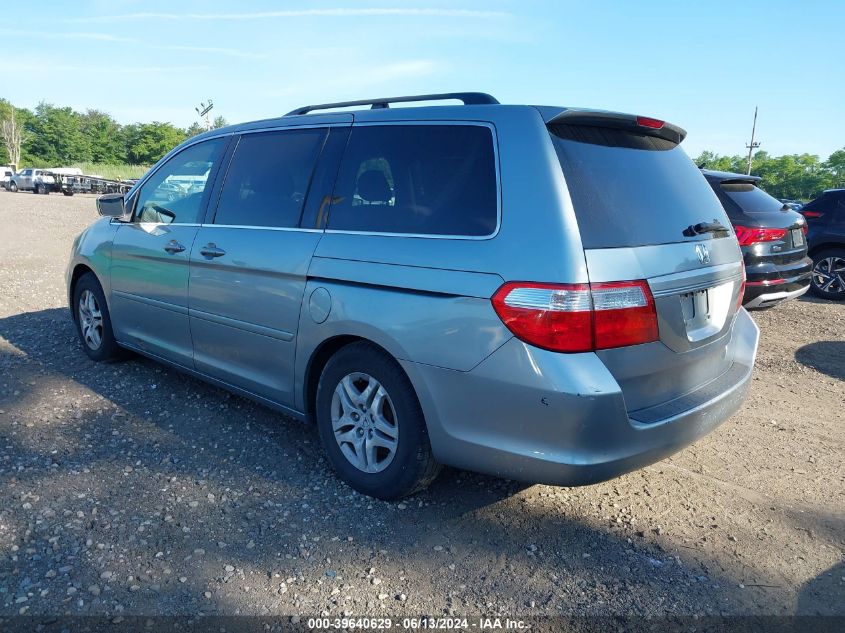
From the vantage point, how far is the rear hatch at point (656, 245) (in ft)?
8.45

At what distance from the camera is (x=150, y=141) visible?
3625 inches

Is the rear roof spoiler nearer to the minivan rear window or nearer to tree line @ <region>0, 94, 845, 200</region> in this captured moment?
the minivan rear window

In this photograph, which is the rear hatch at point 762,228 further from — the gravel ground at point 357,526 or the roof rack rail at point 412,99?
→ the roof rack rail at point 412,99

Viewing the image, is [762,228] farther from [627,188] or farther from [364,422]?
[364,422]

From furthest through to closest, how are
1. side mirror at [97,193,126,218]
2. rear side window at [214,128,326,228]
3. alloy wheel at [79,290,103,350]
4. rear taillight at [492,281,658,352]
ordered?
alloy wheel at [79,290,103,350] < side mirror at [97,193,126,218] < rear side window at [214,128,326,228] < rear taillight at [492,281,658,352]

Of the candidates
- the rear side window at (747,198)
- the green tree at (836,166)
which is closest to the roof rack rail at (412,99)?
the rear side window at (747,198)

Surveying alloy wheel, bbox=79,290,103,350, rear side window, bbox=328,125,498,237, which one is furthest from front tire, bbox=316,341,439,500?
alloy wheel, bbox=79,290,103,350

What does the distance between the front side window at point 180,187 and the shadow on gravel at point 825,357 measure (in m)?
5.14

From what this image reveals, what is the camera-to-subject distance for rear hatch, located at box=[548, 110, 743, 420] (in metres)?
2.57

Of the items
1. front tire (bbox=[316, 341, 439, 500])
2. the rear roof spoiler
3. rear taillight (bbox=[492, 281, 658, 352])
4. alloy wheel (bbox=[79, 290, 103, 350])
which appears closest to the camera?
rear taillight (bbox=[492, 281, 658, 352])

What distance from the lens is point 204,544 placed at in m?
2.78

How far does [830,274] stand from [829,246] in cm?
40

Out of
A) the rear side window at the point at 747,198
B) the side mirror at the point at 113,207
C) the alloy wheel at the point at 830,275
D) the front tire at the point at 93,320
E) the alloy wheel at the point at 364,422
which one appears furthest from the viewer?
the alloy wheel at the point at 830,275

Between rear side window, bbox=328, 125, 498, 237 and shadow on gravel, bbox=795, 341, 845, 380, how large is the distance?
422 centimetres
